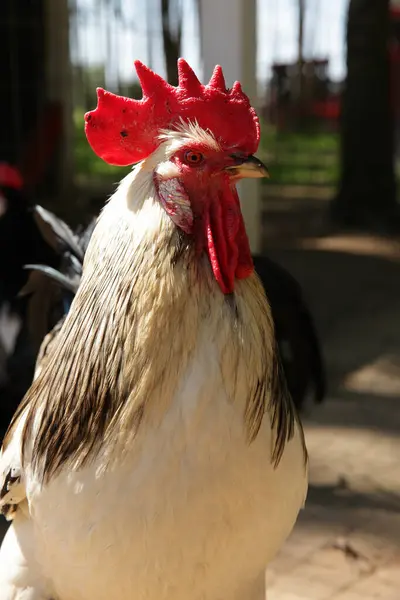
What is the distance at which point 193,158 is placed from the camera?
73.9 inches

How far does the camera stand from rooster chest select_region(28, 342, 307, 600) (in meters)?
1.87

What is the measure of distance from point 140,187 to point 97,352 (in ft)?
1.33

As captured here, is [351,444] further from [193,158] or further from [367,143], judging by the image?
[367,143]

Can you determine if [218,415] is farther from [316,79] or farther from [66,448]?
[316,79]

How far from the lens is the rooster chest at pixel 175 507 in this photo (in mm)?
1871

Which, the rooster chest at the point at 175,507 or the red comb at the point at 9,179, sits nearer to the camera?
the rooster chest at the point at 175,507

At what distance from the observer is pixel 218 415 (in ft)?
6.18

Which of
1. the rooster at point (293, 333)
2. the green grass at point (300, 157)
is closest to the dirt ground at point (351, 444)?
the rooster at point (293, 333)

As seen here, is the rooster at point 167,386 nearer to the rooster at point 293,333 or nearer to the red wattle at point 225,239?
the red wattle at point 225,239

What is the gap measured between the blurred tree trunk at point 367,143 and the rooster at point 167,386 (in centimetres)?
847

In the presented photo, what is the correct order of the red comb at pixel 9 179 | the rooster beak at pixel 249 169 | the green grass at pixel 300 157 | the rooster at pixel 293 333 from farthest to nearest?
1. the green grass at pixel 300 157
2. the red comb at pixel 9 179
3. the rooster at pixel 293 333
4. the rooster beak at pixel 249 169

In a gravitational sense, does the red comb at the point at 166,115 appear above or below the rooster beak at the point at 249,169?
above

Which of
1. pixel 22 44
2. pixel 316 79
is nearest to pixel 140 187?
pixel 22 44

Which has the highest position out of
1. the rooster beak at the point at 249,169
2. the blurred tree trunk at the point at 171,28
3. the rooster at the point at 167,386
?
the blurred tree trunk at the point at 171,28
